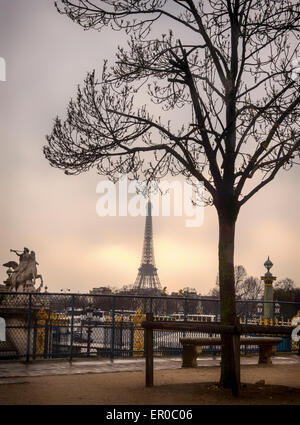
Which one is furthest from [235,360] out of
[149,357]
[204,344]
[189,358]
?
[189,358]

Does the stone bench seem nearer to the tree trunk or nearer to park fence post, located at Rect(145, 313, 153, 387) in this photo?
the tree trunk

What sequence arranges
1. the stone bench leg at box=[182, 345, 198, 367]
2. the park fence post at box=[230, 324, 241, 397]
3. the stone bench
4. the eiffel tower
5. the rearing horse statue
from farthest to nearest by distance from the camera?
the eiffel tower, the rearing horse statue, the stone bench leg at box=[182, 345, 198, 367], the stone bench, the park fence post at box=[230, 324, 241, 397]

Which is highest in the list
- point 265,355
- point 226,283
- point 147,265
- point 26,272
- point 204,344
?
point 147,265

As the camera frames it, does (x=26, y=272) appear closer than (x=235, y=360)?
No

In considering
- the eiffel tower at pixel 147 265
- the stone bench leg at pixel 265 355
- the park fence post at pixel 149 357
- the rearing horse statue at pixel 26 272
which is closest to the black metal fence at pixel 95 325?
the rearing horse statue at pixel 26 272

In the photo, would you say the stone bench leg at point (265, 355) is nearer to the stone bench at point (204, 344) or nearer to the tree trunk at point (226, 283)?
the stone bench at point (204, 344)

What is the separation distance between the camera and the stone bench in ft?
39.1

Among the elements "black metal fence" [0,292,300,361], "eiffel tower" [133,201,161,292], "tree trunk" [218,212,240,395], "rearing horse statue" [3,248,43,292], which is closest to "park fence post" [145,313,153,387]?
"tree trunk" [218,212,240,395]

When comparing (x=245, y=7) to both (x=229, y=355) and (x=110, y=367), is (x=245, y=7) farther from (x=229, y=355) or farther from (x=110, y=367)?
(x=110, y=367)

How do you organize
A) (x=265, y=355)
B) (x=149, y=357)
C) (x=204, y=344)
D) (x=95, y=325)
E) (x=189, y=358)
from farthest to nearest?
(x=95, y=325) < (x=265, y=355) < (x=189, y=358) < (x=204, y=344) < (x=149, y=357)

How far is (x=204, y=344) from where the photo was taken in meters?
12.1

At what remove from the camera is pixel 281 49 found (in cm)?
1060

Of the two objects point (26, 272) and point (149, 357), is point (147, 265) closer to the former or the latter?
point (26, 272)

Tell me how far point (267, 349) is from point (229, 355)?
18.1 feet
